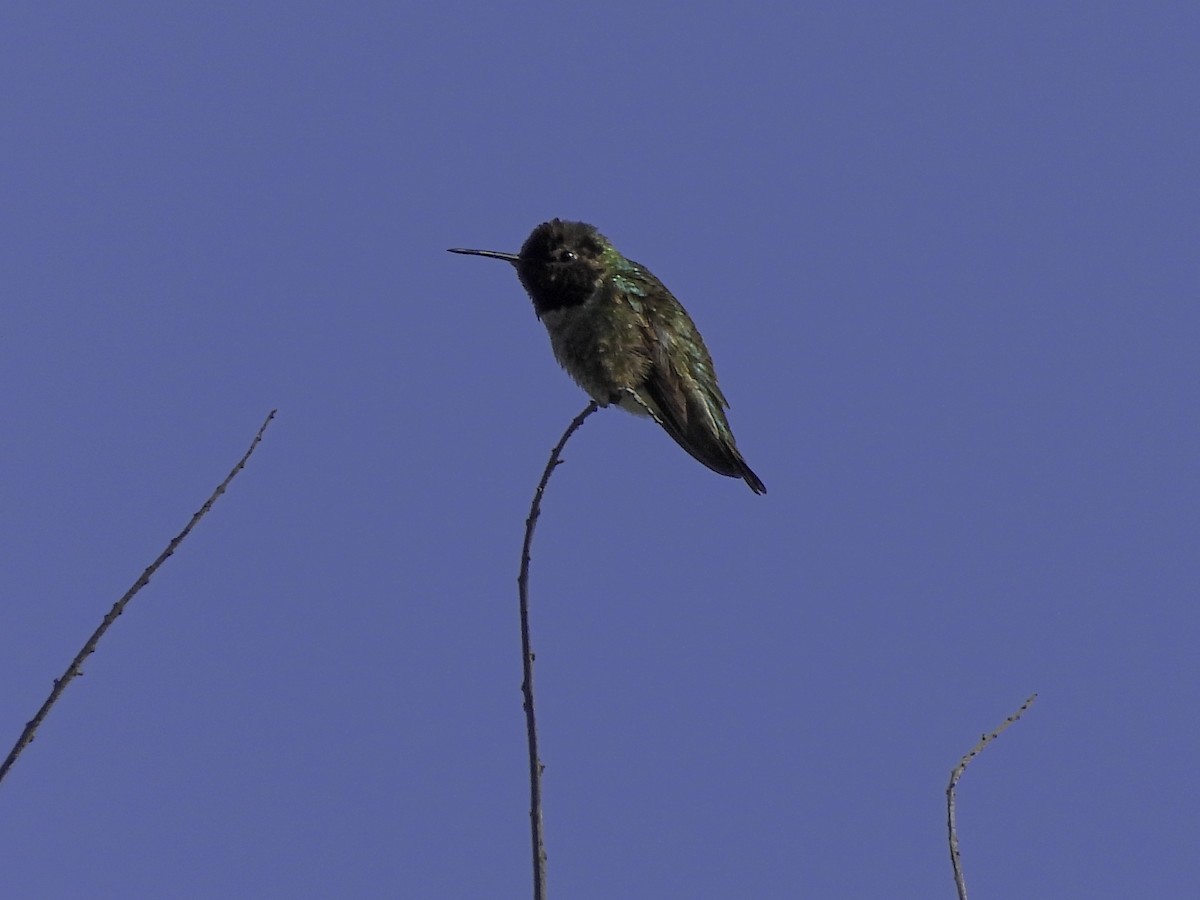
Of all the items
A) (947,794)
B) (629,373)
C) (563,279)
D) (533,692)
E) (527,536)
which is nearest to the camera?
(533,692)

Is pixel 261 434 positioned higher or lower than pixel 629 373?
lower

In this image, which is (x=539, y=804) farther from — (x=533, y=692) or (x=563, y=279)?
(x=563, y=279)

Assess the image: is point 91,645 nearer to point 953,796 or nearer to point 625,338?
point 953,796

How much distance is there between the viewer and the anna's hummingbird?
25.0 ft

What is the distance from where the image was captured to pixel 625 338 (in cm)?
764

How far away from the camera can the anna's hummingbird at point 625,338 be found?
7605mm

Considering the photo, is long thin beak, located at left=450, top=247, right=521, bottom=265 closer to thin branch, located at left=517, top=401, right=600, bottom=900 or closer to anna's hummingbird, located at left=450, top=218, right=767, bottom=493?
anna's hummingbird, located at left=450, top=218, right=767, bottom=493

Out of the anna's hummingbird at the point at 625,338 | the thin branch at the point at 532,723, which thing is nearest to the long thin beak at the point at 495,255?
the anna's hummingbird at the point at 625,338

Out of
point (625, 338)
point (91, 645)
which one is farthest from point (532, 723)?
point (625, 338)

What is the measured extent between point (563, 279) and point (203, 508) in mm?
5242

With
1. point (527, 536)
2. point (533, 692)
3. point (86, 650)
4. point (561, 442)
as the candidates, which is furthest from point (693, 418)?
point (86, 650)

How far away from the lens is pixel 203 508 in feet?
9.78

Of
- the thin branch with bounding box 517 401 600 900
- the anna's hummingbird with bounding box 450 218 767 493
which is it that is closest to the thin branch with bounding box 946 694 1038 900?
the thin branch with bounding box 517 401 600 900

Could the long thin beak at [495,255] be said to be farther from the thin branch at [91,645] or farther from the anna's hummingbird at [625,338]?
the thin branch at [91,645]
